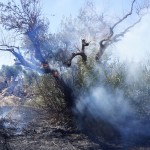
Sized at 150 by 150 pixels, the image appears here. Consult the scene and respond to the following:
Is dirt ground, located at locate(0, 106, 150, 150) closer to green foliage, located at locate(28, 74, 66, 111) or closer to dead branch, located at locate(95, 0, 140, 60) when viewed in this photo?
green foliage, located at locate(28, 74, 66, 111)

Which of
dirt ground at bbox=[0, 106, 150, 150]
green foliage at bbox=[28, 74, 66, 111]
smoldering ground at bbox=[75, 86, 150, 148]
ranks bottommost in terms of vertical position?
dirt ground at bbox=[0, 106, 150, 150]

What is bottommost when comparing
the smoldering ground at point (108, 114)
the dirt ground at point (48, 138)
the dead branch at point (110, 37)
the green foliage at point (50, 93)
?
the dirt ground at point (48, 138)

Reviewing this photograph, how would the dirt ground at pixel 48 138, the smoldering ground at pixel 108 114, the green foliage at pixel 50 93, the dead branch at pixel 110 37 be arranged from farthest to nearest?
1. the dead branch at pixel 110 37
2. the green foliage at pixel 50 93
3. the smoldering ground at pixel 108 114
4. the dirt ground at pixel 48 138

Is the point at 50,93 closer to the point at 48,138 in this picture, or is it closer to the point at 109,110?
the point at 109,110

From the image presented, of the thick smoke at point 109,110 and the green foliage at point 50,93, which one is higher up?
the green foliage at point 50,93

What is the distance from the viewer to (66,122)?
13016 mm

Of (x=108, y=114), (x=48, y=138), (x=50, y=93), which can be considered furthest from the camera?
(x=50, y=93)

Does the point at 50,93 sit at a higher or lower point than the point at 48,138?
higher

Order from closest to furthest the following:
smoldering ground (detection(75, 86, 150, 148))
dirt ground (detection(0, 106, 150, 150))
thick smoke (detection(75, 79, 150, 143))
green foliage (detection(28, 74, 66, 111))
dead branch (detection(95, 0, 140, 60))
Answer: dirt ground (detection(0, 106, 150, 150)) → smoldering ground (detection(75, 86, 150, 148)) → thick smoke (detection(75, 79, 150, 143)) → green foliage (detection(28, 74, 66, 111)) → dead branch (detection(95, 0, 140, 60))

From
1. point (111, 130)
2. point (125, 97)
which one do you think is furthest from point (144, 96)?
point (111, 130)

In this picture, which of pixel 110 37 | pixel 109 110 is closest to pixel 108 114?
pixel 109 110

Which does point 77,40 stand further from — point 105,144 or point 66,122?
point 105,144

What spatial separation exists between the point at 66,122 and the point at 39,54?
3.82m

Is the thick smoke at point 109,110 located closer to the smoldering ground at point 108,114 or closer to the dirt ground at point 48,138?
the smoldering ground at point 108,114
